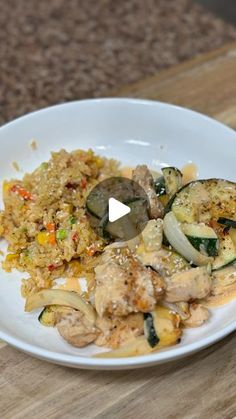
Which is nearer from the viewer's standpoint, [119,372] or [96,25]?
[119,372]

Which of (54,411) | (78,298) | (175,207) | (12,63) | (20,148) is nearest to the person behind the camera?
(54,411)

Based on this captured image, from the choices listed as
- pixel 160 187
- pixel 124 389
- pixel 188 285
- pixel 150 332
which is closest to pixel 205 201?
pixel 160 187

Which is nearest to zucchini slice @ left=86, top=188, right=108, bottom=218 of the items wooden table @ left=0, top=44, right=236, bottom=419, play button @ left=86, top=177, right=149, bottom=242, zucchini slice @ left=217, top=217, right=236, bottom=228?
play button @ left=86, top=177, right=149, bottom=242

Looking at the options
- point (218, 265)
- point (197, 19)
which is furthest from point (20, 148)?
point (197, 19)

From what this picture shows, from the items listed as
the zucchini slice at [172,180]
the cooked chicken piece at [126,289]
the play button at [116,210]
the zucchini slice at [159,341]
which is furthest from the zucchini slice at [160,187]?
the zucchini slice at [159,341]

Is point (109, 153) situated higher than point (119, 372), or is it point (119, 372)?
point (109, 153)

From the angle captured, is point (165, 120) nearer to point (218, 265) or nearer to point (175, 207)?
point (175, 207)

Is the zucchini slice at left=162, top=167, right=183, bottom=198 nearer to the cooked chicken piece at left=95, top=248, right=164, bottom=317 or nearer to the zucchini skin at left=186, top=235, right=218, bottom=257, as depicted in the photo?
the zucchini skin at left=186, top=235, right=218, bottom=257

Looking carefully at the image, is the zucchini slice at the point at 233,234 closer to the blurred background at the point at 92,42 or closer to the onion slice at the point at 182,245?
the onion slice at the point at 182,245
